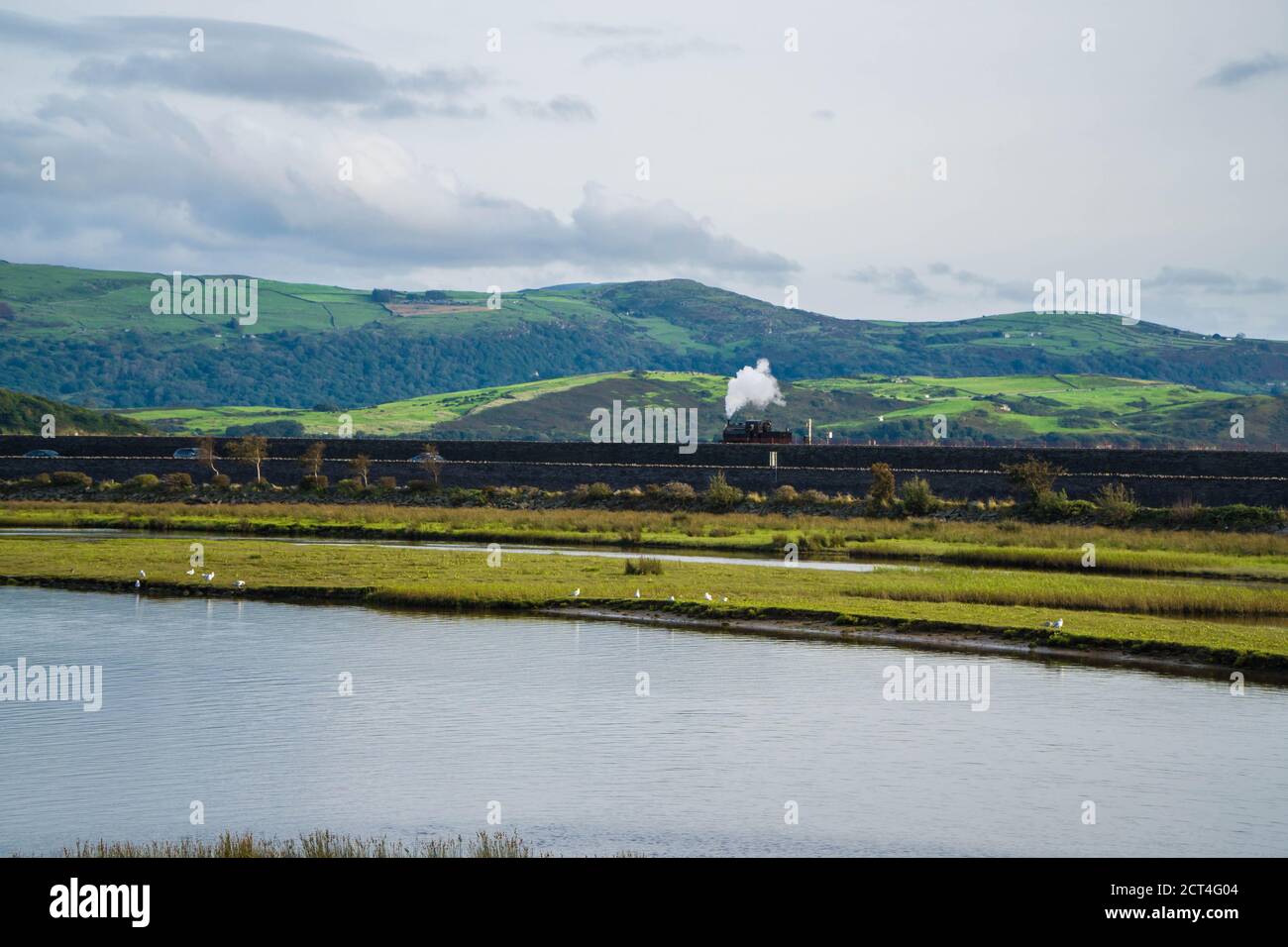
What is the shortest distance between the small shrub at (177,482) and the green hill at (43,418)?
6197 cm

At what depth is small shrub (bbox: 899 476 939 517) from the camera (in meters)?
74.8

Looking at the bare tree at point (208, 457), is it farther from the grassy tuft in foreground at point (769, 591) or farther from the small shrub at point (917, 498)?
the small shrub at point (917, 498)

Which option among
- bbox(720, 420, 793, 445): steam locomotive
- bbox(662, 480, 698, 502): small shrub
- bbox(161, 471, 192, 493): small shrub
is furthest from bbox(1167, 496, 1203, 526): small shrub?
bbox(161, 471, 192, 493): small shrub

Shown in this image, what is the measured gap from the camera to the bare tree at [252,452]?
→ 9806 cm

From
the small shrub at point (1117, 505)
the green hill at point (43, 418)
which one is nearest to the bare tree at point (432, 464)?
the small shrub at point (1117, 505)

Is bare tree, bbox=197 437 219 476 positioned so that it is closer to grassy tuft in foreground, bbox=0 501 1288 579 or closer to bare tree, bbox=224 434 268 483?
Answer: bare tree, bbox=224 434 268 483

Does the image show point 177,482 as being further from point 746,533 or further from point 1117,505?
point 1117,505

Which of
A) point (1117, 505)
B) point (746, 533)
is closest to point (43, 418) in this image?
point (746, 533)

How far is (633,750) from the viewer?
81.1 feet

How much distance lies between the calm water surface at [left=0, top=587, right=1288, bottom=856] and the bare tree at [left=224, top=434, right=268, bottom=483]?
207 feet

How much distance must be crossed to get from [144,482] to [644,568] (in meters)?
54.9

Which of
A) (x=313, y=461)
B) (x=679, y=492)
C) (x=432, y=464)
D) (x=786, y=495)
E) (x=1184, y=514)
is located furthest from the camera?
(x=313, y=461)

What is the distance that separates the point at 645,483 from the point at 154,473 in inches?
1367

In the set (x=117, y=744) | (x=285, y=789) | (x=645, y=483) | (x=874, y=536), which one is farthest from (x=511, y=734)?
(x=645, y=483)
